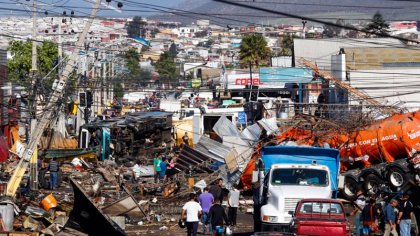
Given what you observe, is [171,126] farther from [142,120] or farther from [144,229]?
[144,229]

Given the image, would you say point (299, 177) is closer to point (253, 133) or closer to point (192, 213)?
point (192, 213)

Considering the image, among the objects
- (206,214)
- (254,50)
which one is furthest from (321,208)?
(254,50)

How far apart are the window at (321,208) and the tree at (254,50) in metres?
86.7

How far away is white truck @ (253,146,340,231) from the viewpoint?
24.7 metres

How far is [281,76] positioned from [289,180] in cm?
5546

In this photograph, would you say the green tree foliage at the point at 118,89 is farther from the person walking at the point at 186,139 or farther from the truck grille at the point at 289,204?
the truck grille at the point at 289,204

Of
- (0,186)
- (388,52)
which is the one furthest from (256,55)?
(0,186)

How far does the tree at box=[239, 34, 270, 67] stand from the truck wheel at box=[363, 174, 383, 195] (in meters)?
71.7

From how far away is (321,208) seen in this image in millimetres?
22719

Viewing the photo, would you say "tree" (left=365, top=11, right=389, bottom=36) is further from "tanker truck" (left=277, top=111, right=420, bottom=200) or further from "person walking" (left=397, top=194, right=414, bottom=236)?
"person walking" (left=397, top=194, right=414, bottom=236)

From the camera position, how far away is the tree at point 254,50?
4306 inches

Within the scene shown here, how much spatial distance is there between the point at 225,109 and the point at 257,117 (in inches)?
447

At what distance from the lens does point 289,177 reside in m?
26.0

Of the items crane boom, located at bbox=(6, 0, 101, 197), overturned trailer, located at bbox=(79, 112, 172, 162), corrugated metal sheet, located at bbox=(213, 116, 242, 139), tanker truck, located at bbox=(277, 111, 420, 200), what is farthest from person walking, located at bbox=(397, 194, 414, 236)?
overturned trailer, located at bbox=(79, 112, 172, 162)
